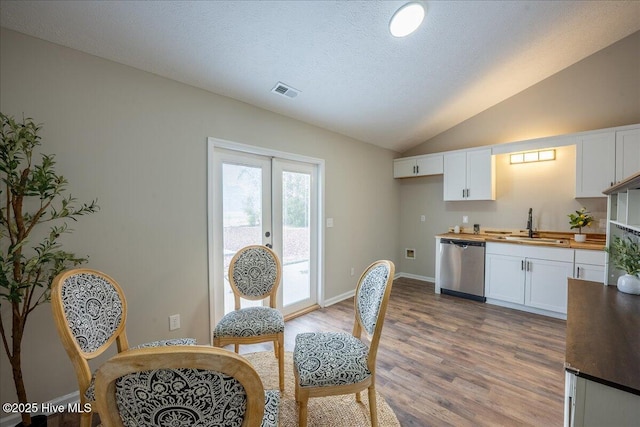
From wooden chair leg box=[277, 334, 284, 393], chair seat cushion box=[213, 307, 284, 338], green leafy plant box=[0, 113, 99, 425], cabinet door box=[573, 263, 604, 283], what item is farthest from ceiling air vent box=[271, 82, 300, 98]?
cabinet door box=[573, 263, 604, 283]

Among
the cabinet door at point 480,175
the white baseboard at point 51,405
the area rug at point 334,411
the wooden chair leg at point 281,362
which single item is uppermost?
the cabinet door at point 480,175

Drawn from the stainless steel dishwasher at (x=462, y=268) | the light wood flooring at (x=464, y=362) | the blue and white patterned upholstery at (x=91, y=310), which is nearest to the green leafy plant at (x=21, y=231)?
the blue and white patterned upholstery at (x=91, y=310)

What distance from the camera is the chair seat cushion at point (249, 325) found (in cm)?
198

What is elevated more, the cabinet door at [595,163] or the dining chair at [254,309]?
the cabinet door at [595,163]

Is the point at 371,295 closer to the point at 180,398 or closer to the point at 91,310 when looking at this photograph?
the point at 180,398

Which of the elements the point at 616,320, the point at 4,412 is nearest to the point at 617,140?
the point at 616,320

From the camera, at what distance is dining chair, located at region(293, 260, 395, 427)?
4.66 ft

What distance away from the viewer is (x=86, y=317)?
1468mm

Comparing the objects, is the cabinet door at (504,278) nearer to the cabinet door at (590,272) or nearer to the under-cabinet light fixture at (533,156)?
the cabinet door at (590,272)

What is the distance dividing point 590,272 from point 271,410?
3830 millimetres

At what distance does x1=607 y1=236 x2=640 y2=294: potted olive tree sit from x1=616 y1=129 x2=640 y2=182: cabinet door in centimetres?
183

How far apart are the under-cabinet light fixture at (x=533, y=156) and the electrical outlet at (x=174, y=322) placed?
15.8 feet

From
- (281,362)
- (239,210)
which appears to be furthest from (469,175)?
(281,362)

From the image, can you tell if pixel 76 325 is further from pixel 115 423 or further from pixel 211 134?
pixel 211 134
